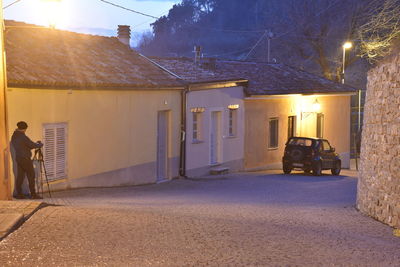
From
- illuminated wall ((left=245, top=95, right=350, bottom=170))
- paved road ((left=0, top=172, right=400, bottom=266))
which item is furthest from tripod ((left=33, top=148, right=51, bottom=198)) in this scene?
illuminated wall ((left=245, top=95, right=350, bottom=170))

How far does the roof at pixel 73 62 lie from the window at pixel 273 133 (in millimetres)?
8591

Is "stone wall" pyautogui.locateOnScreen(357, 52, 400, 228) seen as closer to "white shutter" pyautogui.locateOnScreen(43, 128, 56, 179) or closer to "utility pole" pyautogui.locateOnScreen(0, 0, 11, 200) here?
"utility pole" pyautogui.locateOnScreen(0, 0, 11, 200)

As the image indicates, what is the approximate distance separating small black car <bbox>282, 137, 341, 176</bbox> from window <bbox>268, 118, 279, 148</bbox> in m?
3.15

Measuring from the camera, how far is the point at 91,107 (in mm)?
18344

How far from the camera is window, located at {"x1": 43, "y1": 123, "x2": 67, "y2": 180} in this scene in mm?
16828

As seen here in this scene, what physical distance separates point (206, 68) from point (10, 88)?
1498 cm

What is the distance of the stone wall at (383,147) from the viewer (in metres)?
11.3

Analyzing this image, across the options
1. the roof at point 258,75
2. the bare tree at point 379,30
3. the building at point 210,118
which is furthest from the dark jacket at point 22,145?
the roof at point 258,75

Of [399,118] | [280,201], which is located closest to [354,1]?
[280,201]

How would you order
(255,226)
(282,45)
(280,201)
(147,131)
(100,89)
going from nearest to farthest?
(255,226)
(280,201)
(100,89)
(147,131)
(282,45)

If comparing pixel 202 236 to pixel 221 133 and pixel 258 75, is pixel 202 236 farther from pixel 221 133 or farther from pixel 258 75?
pixel 258 75

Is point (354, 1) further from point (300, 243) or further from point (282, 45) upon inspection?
point (300, 243)

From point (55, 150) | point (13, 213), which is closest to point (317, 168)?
point (55, 150)

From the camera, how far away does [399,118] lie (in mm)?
11242
